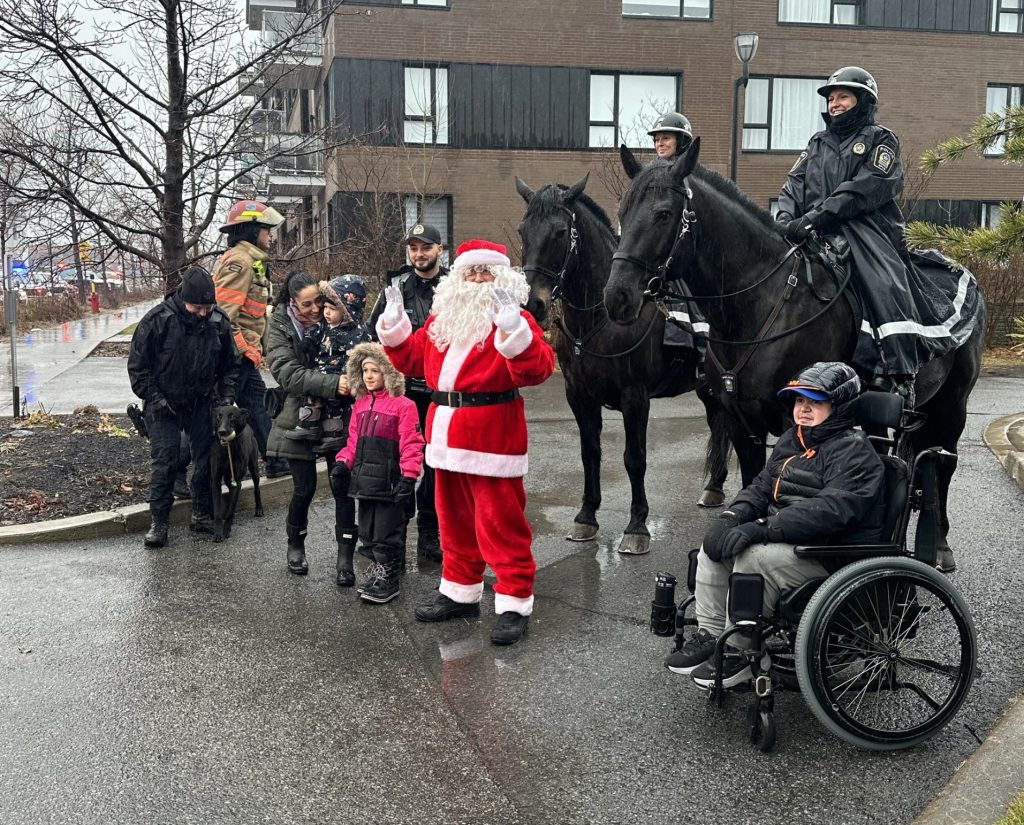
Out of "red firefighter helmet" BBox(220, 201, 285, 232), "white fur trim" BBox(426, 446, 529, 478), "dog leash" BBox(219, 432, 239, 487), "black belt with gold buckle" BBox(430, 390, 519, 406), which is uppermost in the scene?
"red firefighter helmet" BBox(220, 201, 285, 232)

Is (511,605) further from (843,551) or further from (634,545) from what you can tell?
(843,551)

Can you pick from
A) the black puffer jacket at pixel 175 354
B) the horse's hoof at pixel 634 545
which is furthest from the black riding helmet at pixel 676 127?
the black puffer jacket at pixel 175 354

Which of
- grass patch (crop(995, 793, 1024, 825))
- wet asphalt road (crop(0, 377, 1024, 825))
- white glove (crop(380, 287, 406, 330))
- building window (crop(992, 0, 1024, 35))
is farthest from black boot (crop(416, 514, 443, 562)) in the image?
building window (crop(992, 0, 1024, 35))

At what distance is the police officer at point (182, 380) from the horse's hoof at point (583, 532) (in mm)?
2670

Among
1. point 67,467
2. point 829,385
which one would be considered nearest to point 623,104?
point 67,467

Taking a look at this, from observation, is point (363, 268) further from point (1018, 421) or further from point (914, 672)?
point (914, 672)

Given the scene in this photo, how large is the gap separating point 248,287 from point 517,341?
4.00 m

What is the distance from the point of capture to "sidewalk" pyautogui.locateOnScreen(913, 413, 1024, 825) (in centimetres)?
328

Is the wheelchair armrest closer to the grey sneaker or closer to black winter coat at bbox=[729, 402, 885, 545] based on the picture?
black winter coat at bbox=[729, 402, 885, 545]

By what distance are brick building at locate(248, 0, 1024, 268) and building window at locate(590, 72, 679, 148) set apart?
0.13ft

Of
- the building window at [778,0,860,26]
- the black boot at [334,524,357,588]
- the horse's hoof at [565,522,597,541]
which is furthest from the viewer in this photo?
the building window at [778,0,860,26]

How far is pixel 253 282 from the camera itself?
8102mm

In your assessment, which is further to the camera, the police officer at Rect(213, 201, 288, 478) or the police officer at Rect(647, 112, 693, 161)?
the police officer at Rect(213, 201, 288, 478)

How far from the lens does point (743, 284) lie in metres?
5.36
